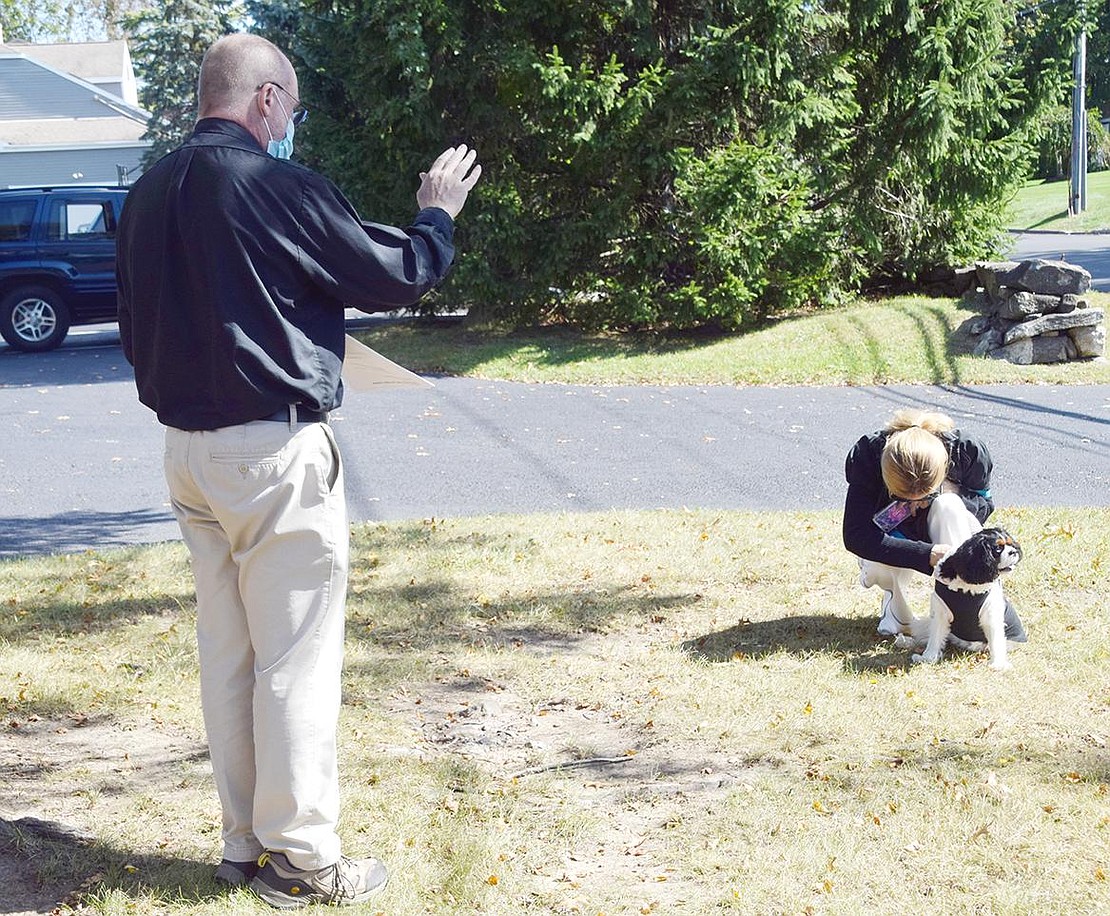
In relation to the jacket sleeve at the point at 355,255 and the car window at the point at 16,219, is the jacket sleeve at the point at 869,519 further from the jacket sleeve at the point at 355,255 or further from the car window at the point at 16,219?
the car window at the point at 16,219

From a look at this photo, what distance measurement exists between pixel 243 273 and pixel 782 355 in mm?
11132

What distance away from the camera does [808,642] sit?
5020 millimetres

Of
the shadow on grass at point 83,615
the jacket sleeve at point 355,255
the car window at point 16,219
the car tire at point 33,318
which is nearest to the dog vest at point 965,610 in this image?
the jacket sleeve at point 355,255

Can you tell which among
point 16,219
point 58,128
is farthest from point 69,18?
point 16,219

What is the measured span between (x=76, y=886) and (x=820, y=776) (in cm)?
210

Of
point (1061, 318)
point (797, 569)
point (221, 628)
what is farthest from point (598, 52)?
point (221, 628)

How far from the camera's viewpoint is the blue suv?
610 inches

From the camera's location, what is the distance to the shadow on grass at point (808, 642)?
4801 mm

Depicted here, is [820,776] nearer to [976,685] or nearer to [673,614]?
[976,685]

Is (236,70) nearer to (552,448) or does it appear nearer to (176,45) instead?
(552,448)

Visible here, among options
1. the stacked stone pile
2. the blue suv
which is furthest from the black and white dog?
the blue suv

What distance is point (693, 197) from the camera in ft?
44.3

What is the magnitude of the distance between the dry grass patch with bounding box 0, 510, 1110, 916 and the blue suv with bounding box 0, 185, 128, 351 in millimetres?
10132

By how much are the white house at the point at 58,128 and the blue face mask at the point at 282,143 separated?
37679 millimetres
